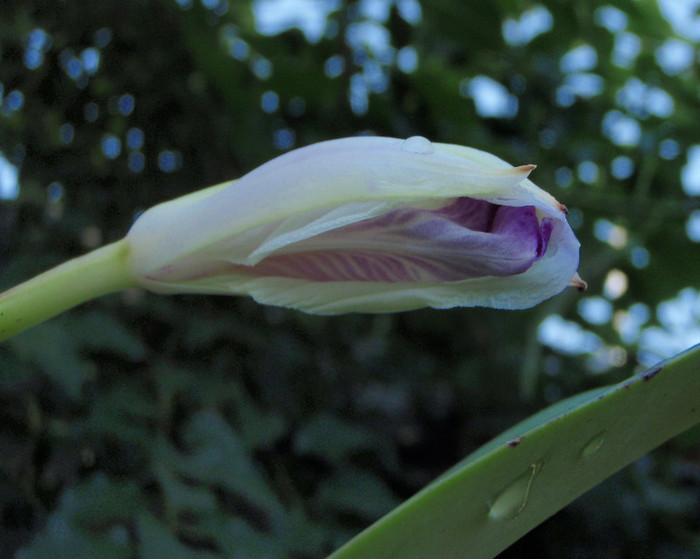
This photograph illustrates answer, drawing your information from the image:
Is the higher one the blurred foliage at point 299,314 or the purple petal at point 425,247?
the purple petal at point 425,247

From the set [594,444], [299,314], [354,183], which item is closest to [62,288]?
[354,183]

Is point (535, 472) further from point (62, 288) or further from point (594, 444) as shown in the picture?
point (62, 288)

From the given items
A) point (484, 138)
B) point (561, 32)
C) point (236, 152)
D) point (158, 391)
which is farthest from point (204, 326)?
point (561, 32)

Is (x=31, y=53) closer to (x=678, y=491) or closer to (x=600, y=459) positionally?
(x=600, y=459)

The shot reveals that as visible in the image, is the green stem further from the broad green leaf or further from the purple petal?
the broad green leaf

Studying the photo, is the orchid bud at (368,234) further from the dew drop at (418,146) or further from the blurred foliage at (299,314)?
the blurred foliage at (299,314)

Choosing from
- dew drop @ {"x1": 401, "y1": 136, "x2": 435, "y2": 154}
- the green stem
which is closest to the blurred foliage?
the green stem

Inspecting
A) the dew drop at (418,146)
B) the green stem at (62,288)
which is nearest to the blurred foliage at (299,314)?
the green stem at (62,288)
